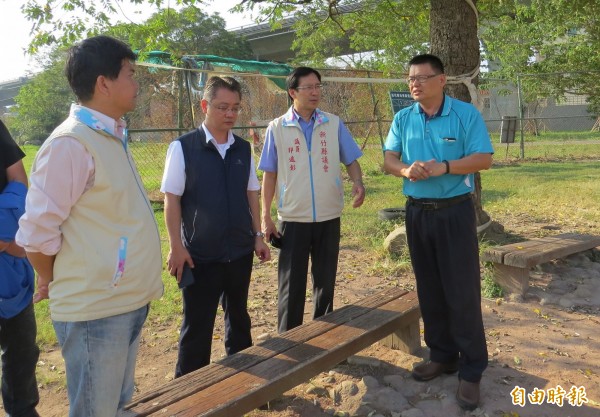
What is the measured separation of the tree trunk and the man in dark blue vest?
3.53 m

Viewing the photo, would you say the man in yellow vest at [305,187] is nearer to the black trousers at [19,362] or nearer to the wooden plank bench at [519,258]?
the black trousers at [19,362]

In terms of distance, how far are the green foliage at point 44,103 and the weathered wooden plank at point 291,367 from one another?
31.0 metres

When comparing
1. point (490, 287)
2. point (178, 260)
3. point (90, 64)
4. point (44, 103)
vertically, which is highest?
point (44, 103)

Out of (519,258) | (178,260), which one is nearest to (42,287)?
(178,260)

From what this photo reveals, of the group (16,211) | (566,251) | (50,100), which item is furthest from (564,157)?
(50,100)

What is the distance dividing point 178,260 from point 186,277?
0.35 feet

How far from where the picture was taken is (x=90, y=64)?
1.91 metres

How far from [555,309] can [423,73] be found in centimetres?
257

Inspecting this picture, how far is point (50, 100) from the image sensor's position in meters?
31.8

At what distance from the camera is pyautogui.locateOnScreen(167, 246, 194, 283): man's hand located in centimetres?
290

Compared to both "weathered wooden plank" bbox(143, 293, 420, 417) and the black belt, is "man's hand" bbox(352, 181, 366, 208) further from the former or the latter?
"weathered wooden plank" bbox(143, 293, 420, 417)

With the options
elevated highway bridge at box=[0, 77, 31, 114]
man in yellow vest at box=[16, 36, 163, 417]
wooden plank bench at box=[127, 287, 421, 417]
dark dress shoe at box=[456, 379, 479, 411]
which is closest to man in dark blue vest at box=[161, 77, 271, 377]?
wooden plank bench at box=[127, 287, 421, 417]

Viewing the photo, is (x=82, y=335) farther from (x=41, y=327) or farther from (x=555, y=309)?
(x=555, y=309)

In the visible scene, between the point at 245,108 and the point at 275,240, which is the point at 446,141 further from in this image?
the point at 245,108
